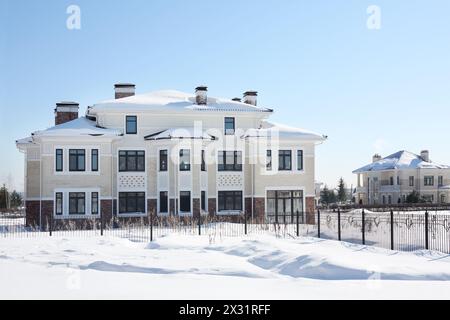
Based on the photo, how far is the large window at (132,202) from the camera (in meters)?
32.9

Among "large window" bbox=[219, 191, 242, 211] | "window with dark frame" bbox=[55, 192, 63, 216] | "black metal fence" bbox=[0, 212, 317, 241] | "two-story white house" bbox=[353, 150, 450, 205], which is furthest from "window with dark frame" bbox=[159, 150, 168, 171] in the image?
"two-story white house" bbox=[353, 150, 450, 205]

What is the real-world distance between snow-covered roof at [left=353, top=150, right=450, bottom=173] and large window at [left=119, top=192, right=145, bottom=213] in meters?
42.5

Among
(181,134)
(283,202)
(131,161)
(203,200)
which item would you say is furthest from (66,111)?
(283,202)

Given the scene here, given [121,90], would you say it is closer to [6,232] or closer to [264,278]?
[6,232]

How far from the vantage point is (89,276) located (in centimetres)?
1422

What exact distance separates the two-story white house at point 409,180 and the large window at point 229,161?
36096 millimetres

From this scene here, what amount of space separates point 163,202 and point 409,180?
4276 centimetres

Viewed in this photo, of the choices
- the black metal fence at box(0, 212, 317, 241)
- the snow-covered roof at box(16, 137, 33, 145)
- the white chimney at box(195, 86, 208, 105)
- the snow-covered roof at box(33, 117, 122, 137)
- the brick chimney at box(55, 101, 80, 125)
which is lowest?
the black metal fence at box(0, 212, 317, 241)

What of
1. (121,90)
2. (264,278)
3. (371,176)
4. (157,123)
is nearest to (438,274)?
(264,278)

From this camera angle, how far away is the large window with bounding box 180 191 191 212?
Answer: 32719 millimetres

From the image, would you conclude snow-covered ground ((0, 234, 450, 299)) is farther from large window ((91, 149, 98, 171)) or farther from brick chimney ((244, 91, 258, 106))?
brick chimney ((244, 91, 258, 106))

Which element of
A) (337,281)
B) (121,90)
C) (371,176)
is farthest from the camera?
(371,176)

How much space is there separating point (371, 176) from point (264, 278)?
60.4 meters

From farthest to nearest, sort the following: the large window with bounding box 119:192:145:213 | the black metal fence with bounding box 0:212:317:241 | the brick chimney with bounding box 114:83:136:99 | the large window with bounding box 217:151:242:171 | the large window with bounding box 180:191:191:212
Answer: the brick chimney with bounding box 114:83:136:99, the large window with bounding box 217:151:242:171, the large window with bounding box 119:192:145:213, the large window with bounding box 180:191:191:212, the black metal fence with bounding box 0:212:317:241
